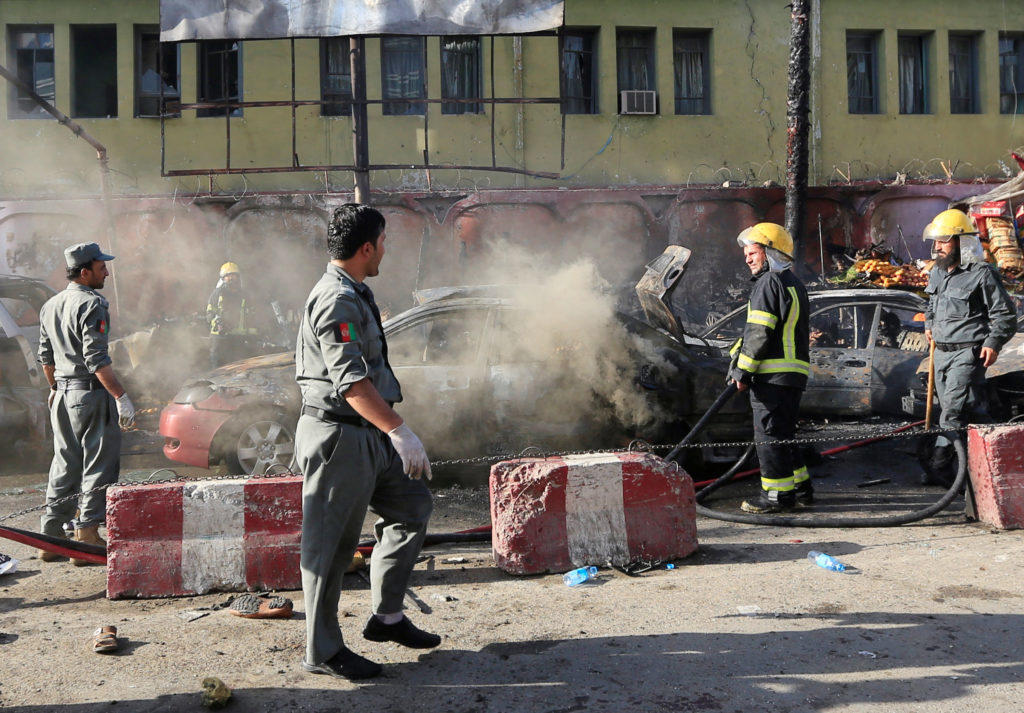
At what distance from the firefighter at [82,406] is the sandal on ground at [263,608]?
155 centimetres

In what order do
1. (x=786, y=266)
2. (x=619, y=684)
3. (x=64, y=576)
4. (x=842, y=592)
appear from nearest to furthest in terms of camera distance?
(x=619, y=684), (x=842, y=592), (x=64, y=576), (x=786, y=266)

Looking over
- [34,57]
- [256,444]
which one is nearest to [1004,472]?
[256,444]

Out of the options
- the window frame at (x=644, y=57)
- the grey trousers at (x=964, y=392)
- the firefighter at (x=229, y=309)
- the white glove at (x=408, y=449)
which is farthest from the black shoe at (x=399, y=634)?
the window frame at (x=644, y=57)

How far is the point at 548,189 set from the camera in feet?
53.5

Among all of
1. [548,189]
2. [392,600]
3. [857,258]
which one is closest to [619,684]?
[392,600]

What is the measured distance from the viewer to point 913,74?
19.0 m

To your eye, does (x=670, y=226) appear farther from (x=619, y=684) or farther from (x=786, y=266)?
(x=619, y=684)

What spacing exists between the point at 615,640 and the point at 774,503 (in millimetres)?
2622

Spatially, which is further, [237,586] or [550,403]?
[550,403]

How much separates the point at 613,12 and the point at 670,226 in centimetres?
459

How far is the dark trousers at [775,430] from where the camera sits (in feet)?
19.7

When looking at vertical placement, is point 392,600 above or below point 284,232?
below

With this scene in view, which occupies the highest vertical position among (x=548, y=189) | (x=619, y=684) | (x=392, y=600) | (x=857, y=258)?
(x=548, y=189)

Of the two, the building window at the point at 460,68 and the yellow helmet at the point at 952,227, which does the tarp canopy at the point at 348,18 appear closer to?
the yellow helmet at the point at 952,227
